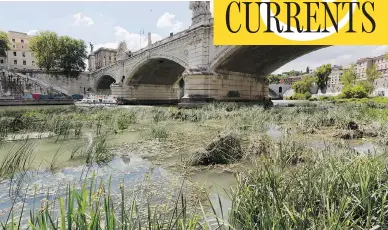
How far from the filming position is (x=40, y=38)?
A: 51.5 metres

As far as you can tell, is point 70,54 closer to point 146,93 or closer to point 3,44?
point 3,44

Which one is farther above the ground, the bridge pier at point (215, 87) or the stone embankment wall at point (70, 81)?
the stone embankment wall at point (70, 81)

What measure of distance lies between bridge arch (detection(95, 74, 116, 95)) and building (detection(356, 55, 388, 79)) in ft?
295

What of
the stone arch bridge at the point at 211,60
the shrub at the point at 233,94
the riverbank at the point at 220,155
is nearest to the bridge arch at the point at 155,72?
the stone arch bridge at the point at 211,60

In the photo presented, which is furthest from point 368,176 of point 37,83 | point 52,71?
point 52,71

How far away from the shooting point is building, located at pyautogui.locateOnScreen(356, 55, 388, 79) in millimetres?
92062

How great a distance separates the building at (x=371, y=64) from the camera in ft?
302

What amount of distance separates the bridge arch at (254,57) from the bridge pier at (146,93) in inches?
769

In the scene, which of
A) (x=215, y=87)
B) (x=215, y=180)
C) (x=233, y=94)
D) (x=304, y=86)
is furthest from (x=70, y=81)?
(x=304, y=86)

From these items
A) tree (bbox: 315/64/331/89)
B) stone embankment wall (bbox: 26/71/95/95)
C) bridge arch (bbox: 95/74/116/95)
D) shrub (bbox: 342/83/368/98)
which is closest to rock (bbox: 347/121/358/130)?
shrub (bbox: 342/83/368/98)

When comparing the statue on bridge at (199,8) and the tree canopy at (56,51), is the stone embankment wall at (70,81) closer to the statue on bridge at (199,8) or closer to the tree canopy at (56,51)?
the tree canopy at (56,51)

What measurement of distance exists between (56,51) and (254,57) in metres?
45.4

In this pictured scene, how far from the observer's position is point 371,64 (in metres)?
101

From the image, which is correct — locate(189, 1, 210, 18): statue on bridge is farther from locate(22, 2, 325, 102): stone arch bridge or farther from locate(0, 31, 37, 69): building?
locate(0, 31, 37, 69): building
